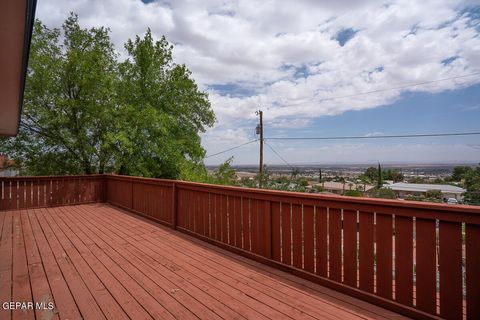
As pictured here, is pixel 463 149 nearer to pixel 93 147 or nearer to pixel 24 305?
pixel 93 147

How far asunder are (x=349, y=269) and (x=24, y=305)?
272 cm

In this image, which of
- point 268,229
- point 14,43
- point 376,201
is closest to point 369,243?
point 376,201

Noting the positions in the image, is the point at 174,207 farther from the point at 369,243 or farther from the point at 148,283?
the point at 369,243

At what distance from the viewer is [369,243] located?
7.25 feet

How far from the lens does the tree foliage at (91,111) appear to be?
9.45 meters

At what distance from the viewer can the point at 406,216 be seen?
2010 mm

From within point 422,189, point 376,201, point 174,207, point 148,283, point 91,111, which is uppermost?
point 91,111

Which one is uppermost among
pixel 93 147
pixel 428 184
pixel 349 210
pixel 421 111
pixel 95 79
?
pixel 421 111

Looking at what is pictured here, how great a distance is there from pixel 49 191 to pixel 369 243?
7.78 metres

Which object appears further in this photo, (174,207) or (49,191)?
(49,191)

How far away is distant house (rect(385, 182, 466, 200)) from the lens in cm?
2314

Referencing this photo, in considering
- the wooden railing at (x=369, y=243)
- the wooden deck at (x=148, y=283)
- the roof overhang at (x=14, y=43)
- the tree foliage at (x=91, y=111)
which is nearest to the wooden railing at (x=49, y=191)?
the tree foliage at (x=91, y=111)

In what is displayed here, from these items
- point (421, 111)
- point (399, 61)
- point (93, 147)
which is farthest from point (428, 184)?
point (93, 147)

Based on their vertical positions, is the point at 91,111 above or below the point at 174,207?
above
